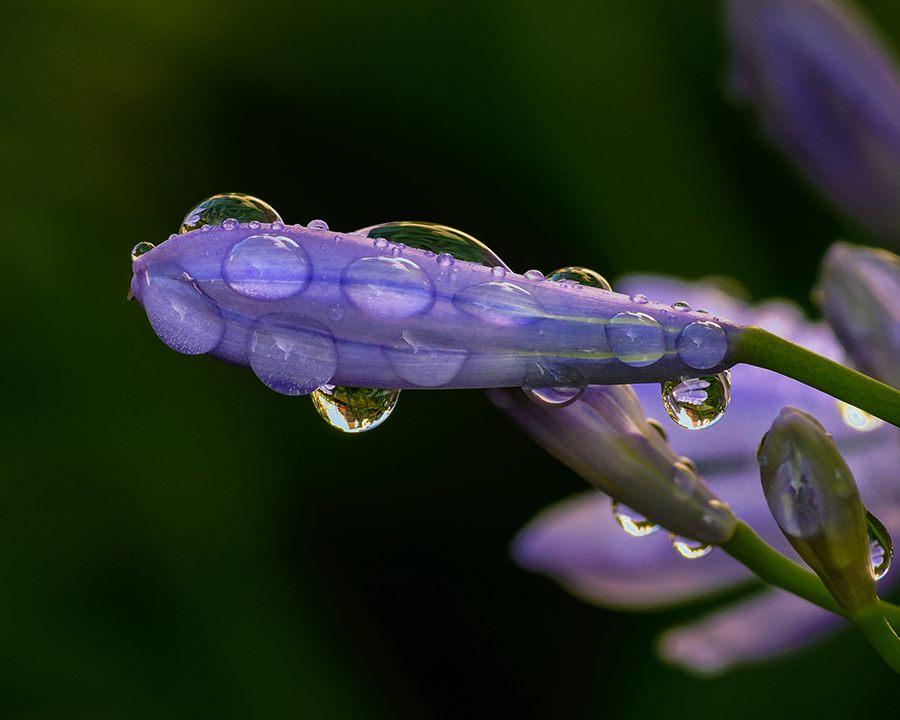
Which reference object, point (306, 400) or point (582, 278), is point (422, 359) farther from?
point (306, 400)

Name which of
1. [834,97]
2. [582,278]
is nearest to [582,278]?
[582,278]

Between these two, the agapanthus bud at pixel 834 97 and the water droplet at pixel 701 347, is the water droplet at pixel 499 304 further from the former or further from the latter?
the agapanthus bud at pixel 834 97

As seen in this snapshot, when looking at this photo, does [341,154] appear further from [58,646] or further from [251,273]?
[251,273]

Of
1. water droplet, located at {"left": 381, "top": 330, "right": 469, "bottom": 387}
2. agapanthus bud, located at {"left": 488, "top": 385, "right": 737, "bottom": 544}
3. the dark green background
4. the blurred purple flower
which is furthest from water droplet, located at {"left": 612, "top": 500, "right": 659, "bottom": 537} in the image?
the dark green background

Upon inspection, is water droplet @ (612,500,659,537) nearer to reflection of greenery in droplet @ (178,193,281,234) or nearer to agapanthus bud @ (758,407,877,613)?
agapanthus bud @ (758,407,877,613)

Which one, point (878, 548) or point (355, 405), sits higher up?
point (355, 405)

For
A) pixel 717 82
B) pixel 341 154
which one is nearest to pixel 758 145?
pixel 717 82

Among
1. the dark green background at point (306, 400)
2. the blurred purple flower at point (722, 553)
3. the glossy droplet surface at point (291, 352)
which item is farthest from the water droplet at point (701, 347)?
the dark green background at point (306, 400)
